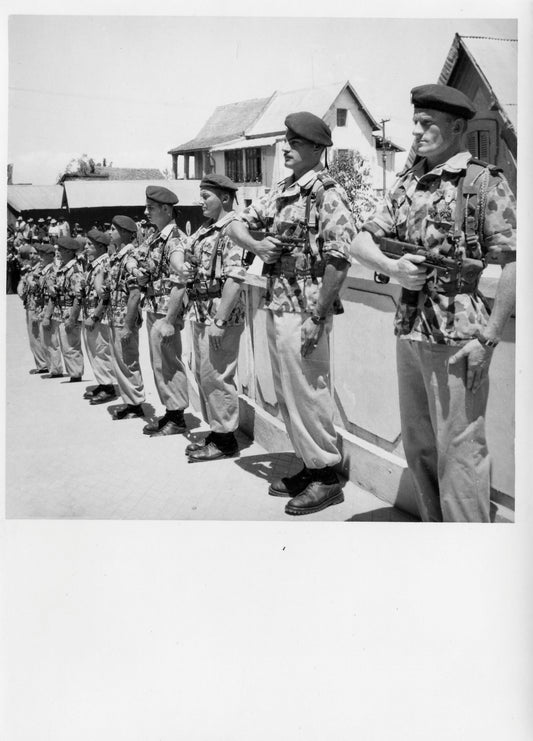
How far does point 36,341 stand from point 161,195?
11.8ft

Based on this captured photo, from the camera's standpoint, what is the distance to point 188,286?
6121 millimetres

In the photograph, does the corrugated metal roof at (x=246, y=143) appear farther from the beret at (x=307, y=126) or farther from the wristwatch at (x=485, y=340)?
the wristwatch at (x=485, y=340)

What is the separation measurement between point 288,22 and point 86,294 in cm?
472

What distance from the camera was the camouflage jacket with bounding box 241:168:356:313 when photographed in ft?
14.7

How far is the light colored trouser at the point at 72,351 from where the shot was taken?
9.41 m

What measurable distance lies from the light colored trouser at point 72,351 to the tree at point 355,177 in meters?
4.68

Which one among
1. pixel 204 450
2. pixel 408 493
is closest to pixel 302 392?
pixel 408 493

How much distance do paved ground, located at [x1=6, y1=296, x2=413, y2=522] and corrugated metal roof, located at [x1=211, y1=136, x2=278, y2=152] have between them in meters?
1.80

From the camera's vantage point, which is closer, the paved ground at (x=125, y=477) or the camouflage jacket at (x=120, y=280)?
the paved ground at (x=125, y=477)

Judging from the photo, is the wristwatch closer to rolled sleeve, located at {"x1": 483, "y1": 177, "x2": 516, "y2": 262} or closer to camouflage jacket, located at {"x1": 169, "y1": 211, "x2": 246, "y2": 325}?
rolled sleeve, located at {"x1": 483, "y1": 177, "x2": 516, "y2": 262}

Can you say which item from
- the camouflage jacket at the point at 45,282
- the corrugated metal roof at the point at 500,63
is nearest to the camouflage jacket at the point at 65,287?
the camouflage jacket at the point at 45,282

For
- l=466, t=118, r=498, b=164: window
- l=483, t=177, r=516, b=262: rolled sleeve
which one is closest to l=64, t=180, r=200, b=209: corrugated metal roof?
l=466, t=118, r=498, b=164: window

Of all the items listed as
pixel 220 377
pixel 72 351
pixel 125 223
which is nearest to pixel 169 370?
pixel 220 377

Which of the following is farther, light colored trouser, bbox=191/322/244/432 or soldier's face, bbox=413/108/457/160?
light colored trouser, bbox=191/322/244/432
